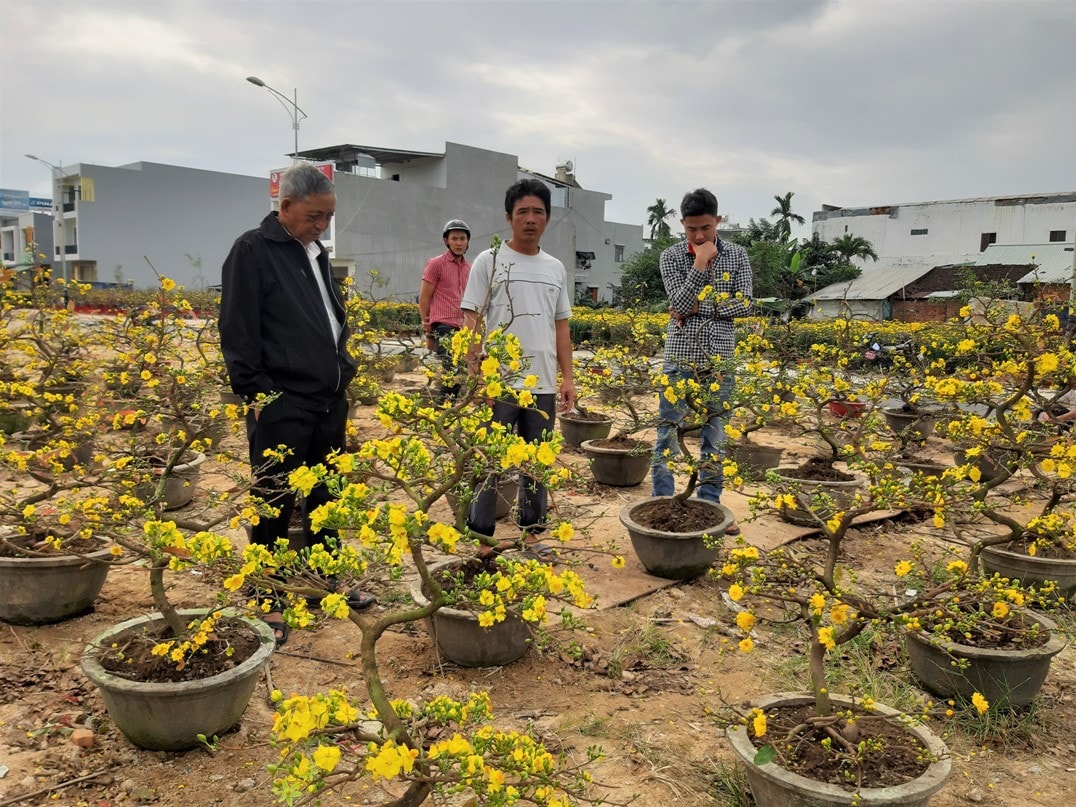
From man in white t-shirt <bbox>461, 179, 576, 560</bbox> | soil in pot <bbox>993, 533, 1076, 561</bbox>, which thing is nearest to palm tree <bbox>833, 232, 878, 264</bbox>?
soil in pot <bbox>993, 533, 1076, 561</bbox>

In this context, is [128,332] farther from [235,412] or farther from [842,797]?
[842,797]

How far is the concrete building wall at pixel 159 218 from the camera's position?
3369cm

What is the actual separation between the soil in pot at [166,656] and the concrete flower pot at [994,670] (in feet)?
6.96

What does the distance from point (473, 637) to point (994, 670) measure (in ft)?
5.63

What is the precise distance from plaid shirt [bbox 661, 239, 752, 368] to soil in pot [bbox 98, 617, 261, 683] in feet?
8.20

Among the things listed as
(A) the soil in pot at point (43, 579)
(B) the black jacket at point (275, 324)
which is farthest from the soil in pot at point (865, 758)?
(A) the soil in pot at point (43, 579)

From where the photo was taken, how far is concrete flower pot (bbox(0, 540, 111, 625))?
2613 mm

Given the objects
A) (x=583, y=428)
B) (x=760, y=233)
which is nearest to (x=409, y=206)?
(x=760, y=233)

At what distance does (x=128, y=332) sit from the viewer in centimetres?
496

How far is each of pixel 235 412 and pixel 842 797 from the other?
7.26 feet

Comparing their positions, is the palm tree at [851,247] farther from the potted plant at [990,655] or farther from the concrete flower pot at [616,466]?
the potted plant at [990,655]

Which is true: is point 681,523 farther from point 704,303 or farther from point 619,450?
point 619,450

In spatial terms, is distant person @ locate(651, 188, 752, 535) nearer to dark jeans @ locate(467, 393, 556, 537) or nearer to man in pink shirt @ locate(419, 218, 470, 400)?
dark jeans @ locate(467, 393, 556, 537)

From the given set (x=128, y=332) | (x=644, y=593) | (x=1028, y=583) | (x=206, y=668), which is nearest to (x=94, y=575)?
(x=206, y=668)
